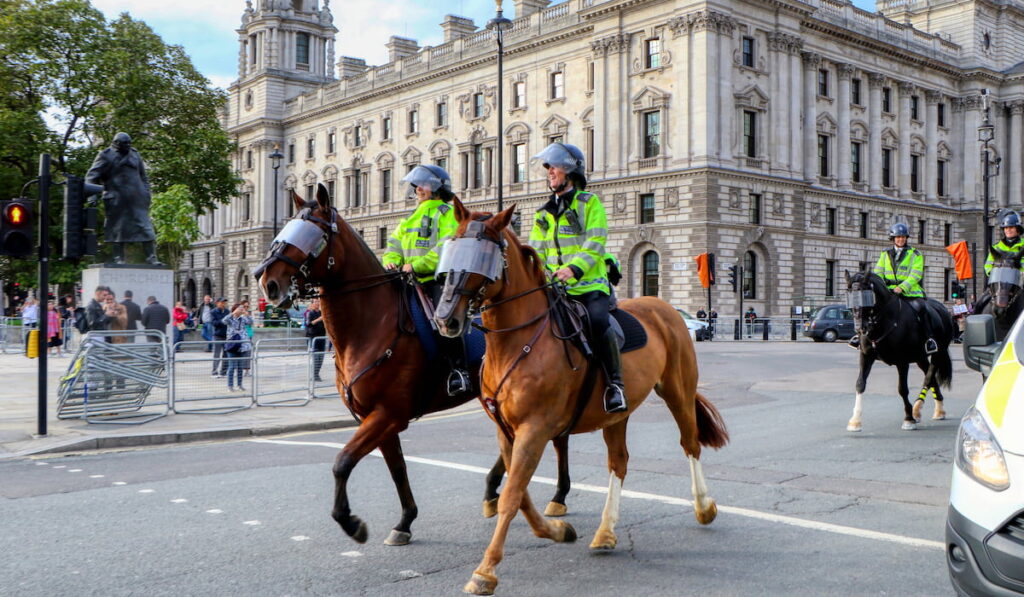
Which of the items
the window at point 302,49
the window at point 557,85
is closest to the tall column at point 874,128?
the window at point 557,85

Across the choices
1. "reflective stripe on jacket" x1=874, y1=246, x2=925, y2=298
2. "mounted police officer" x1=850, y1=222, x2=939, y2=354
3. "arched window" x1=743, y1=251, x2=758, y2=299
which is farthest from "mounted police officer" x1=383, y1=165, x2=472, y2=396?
"arched window" x1=743, y1=251, x2=758, y2=299

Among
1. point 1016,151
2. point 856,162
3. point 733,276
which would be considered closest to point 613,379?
point 733,276

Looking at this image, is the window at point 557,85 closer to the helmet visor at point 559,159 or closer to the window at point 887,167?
the window at point 887,167

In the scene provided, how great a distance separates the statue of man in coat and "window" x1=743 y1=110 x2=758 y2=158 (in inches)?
1579

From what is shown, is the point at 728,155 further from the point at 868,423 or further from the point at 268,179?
the point at 268,179

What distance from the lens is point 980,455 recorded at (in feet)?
12.7

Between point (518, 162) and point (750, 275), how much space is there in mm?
17460

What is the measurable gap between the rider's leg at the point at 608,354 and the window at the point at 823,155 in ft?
179

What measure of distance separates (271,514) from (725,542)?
3457mm

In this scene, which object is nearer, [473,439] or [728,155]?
→ [473,439]

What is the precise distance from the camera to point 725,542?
615cm

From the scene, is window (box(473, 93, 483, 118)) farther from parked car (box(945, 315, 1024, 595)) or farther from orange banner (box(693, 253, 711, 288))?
parked car (box(945, 315, 1024, 595))

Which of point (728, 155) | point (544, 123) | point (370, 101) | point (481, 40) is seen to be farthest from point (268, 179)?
point (728, 155)

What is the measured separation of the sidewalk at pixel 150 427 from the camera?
11.3m
